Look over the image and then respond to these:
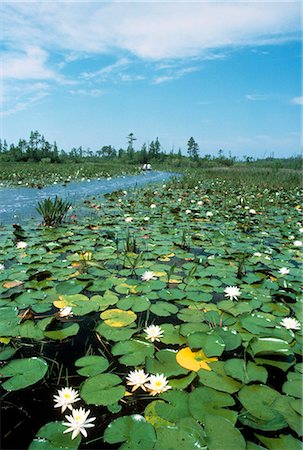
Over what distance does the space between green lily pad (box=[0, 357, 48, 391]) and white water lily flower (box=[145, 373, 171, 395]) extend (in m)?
0.39

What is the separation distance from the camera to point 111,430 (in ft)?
2.87

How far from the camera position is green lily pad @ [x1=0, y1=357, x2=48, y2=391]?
1.06 meters

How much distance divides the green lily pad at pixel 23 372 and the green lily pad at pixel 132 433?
355 mm

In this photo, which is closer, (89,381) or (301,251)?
(89,381)

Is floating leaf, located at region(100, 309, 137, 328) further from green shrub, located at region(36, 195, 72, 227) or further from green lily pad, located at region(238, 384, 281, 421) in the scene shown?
green shrub, located at region(36, 195, 72, 227)

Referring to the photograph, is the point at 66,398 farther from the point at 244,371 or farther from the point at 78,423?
the point at 244,371

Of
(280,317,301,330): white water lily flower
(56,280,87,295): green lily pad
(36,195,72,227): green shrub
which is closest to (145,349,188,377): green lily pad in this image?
(280,317,301,330): white water lily flower

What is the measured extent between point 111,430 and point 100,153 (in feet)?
144

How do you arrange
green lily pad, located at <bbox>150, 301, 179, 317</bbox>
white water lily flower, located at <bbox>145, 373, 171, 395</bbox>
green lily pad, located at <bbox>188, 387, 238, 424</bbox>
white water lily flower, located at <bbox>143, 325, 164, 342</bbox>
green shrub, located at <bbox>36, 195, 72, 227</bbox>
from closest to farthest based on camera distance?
green lily pad, located at <bbox>188, 387, 238, 424</bbox>
white water lily flower, located at <bbox>145, 373, 171, 395</bbox>
white water lily flower, located at <bbox>143, 325, 164, 342</bbox>
green lily pad, located at <bbox>150, 301, 179, 317</bbox>
green shrub, located at <bbox>36, 195, 72, 227</bbox>

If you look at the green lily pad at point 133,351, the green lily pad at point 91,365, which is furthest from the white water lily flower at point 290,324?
the green lily pad at point 91,365

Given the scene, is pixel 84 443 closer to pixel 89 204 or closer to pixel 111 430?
pixel 111 430

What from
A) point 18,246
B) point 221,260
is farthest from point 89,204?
point 221,260

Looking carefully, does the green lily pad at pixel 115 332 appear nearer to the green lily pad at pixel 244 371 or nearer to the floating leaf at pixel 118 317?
the floating leaf at pixel 118 317

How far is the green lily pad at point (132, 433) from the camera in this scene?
833 millimetres
